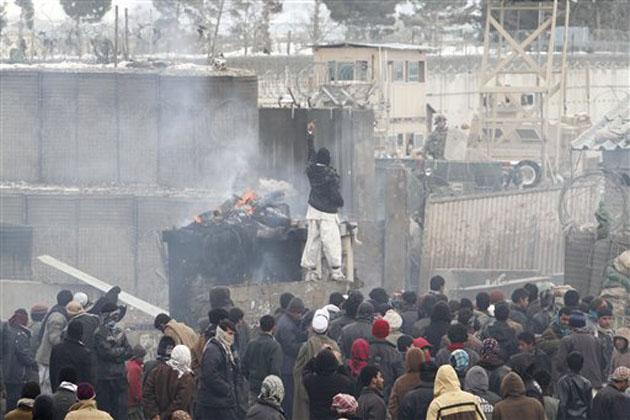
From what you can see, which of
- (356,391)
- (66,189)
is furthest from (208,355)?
(66,189)

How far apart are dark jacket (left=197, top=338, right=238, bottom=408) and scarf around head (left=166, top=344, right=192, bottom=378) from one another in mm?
324

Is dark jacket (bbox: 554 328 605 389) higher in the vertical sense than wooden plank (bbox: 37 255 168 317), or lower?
higher

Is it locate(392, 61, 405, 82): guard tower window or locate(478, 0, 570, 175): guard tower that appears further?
locate(392, 61, 405, 82): guard tower window

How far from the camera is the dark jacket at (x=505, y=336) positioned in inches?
554

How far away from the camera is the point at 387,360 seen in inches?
513

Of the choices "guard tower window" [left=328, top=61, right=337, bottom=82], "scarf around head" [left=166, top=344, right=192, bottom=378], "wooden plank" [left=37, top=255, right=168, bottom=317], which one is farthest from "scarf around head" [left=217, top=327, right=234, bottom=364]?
"guard tower window" [left=328, top=61, right=337, bottom=82]

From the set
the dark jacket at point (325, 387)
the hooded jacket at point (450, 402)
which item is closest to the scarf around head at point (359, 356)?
the dark jacket at point (325, 387)

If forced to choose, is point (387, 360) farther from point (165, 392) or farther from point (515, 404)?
point (515, 404)

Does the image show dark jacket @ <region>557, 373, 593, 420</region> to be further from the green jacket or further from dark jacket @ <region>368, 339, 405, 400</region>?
the green jacket

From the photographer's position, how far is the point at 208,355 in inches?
504

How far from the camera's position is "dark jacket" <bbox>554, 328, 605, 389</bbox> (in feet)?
44.5

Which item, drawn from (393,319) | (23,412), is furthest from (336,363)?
(393,319)

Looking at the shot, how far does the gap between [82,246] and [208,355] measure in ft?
44.6

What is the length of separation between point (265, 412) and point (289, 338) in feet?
11.3
